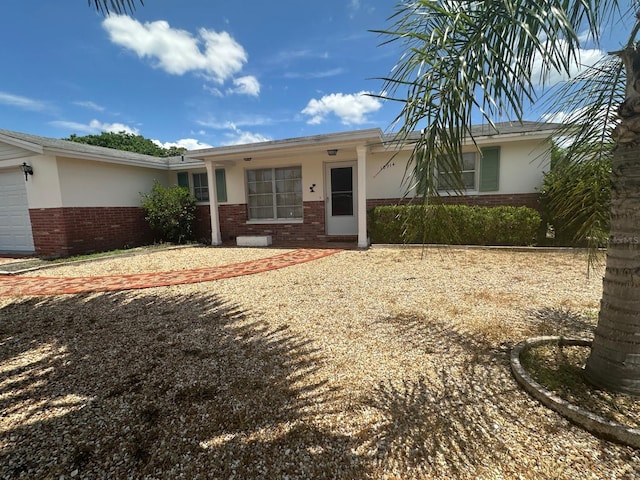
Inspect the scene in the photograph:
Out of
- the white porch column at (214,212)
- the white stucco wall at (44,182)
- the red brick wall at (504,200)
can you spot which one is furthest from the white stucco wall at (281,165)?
the white stucco wall at (44,182)

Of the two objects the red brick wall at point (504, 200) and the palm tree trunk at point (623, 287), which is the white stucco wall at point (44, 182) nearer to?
the red brick wall at point (504, 200)

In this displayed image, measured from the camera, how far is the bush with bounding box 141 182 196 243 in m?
10.6

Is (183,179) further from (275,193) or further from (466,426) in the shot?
(466,426)

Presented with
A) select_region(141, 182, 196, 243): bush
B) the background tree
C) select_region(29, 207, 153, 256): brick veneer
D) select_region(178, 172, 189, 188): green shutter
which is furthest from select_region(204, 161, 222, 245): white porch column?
the background tree

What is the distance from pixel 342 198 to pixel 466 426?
8680 mm

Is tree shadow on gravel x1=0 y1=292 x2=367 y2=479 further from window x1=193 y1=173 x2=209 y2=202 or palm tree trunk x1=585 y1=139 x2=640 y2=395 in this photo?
window x1=193 y1=173 x2=209 y2=202

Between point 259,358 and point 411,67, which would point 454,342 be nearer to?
point 259,358

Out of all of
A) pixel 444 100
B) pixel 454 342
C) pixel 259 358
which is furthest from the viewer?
pixel 454 342

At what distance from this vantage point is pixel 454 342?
295 centimetres

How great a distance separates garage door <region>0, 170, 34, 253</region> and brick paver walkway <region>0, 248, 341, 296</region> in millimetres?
3671

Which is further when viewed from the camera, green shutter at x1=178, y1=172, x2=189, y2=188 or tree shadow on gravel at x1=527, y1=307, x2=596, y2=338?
green shutter at x1=178, y1=172, x2=189, y2=188

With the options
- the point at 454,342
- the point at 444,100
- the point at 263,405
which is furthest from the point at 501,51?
the point at 263,405

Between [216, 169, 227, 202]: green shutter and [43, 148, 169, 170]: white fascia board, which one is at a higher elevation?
[43, 148, 169, 170]: white fascia board

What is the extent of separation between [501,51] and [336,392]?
7.98 feet
